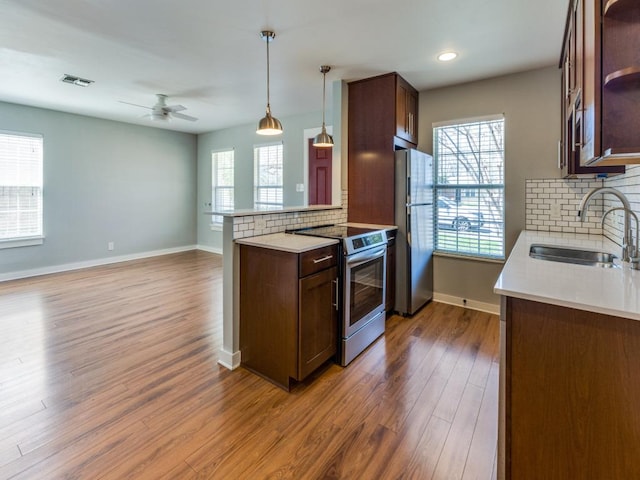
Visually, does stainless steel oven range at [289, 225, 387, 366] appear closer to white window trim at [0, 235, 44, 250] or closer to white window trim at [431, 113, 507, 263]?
white window trim at [431, 113, 507, 263]

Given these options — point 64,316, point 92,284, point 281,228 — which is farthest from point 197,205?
point 281,228

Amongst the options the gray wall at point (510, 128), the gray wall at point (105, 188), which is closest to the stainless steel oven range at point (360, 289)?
the gray wall at point (510, 128)

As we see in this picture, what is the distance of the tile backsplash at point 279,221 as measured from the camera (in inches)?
92.7

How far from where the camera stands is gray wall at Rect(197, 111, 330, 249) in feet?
17.6

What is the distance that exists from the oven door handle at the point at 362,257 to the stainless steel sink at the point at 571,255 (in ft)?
3.67

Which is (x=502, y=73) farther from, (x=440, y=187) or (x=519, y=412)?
(x=519, y=412)

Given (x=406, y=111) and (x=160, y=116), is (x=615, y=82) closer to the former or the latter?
(x=406, y=111)

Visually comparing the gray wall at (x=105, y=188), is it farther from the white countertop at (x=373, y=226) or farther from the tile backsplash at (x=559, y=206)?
the tile backsplash at (x=559, y=206)

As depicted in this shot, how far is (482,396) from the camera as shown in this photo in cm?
205

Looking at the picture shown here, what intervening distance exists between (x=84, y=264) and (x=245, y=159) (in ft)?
11.1

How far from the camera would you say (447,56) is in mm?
2898

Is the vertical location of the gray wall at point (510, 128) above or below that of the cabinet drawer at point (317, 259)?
above

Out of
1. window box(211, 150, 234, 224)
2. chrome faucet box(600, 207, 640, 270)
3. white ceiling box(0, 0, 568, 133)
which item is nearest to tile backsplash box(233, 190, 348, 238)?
white ceiling box(0, 0, 568, 133)

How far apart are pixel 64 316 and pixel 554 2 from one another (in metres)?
5.00
